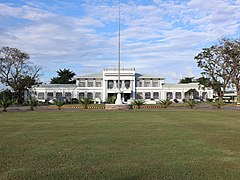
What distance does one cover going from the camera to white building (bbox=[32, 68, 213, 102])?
6328 centimetres

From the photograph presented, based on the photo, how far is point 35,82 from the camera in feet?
177

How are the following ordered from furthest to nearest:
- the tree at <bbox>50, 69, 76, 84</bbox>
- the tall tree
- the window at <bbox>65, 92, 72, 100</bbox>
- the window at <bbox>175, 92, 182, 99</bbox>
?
1. the tree at <bbox>50, 69, 76, 84</bbox>
2. the window at <bbox>175, 92, 182, 99</bbox>
3. the window at <bbox>65, 92, 72, 100</bbox>
4. the tall tree

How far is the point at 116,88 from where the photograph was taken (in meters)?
63.7

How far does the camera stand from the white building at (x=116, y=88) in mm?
63281

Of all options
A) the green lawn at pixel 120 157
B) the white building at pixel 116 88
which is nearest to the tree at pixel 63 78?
the white building at pixel 116 88

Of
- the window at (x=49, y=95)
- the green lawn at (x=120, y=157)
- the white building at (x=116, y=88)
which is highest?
the white building at (x=116, y=88)

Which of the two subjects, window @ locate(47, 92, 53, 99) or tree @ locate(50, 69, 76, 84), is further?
tree @ locate(50, 69, 76, 84)

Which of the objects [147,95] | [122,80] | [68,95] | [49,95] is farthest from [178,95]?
[49,95]

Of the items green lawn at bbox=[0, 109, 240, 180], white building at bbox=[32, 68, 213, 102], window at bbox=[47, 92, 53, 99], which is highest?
white building at bbox=[32, 68, 213, 102]

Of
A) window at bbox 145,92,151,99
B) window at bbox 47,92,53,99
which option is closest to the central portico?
window at bbox 145,92,151,99

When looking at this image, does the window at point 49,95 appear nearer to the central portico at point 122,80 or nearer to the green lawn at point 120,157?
the central portico at point 122,80

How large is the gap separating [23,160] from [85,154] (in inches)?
55.8

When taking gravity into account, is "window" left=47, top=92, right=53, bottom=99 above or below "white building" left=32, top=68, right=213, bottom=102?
below

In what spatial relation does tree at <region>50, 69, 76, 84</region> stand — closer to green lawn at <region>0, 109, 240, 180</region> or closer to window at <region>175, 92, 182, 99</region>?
window at <region>175, 92, 182, 99</region>
